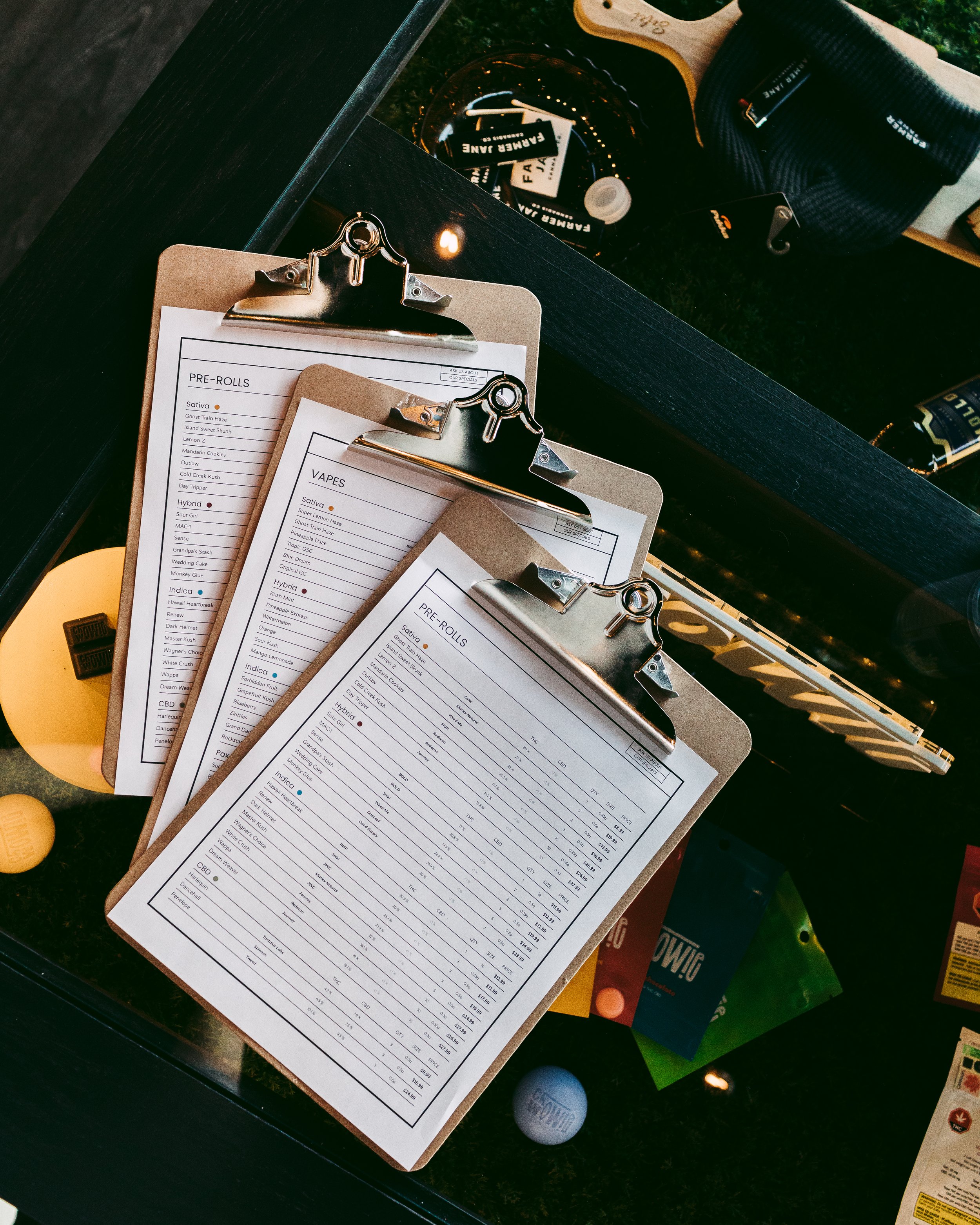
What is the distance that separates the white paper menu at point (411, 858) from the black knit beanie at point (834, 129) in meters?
0.57

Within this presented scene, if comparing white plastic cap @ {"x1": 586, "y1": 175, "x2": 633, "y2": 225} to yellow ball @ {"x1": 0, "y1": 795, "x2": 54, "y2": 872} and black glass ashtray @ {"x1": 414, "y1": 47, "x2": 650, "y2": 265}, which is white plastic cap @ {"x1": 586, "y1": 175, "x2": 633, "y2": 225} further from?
yellow ball @ {"x1": 0, "y1": 795, "x2": 54, "y2": 872}

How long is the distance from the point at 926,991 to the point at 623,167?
87 centimetres

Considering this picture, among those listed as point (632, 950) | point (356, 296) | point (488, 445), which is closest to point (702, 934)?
point (632, 950)

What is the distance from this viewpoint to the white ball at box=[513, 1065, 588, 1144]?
2.33 ft

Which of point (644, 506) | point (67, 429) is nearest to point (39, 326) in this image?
point (67, 429)

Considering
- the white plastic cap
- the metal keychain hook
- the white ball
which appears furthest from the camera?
the white plastic cap

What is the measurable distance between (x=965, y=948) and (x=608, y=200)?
81 cm

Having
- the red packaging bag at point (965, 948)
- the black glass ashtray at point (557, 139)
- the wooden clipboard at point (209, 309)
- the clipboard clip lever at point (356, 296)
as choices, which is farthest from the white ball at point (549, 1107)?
the black glass ashtray at point (557, 139)

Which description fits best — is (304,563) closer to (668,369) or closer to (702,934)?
(668,369)

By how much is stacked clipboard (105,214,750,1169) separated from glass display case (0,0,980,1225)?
0.07m

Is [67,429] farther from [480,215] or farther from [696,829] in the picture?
[696,829]

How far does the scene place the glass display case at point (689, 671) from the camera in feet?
1.81

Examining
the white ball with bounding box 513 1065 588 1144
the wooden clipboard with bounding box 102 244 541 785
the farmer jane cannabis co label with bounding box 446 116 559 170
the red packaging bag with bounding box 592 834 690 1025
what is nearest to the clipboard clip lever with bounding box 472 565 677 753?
the wooden clipboard with bounding box 102 244 541 785

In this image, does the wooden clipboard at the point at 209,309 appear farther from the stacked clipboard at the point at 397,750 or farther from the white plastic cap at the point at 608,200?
the white plastic cap at the point at 608,200
